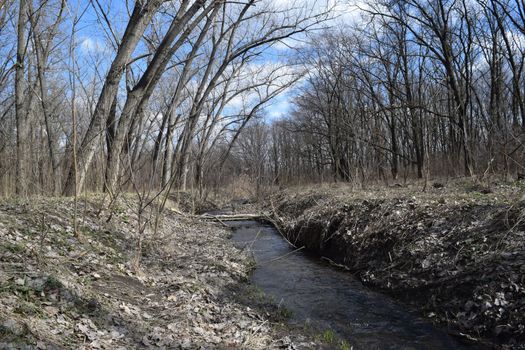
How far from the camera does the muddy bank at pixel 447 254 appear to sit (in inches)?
172

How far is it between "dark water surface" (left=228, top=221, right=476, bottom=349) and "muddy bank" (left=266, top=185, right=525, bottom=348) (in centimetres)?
29

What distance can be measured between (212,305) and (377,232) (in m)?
4.16

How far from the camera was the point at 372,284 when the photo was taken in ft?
21.6

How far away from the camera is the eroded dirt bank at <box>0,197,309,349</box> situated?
3.09 meters

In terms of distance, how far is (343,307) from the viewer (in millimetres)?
5707

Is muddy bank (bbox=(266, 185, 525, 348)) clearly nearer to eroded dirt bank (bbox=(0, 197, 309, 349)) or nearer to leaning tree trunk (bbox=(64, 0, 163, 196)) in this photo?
eroded dirt bank (bbox=(0, 197, 309, 349))

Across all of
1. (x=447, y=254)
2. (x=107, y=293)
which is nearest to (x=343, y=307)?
(x=447, y=254)

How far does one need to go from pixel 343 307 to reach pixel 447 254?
181 cm

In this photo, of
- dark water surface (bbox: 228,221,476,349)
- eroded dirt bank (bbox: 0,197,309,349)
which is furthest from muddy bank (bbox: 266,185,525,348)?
eroded dirt bank (bbox: 0,197,309,349)

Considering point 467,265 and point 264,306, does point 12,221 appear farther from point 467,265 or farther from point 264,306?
point 467,265

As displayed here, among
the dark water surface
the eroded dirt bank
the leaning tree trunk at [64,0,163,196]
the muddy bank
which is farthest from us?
the leaning tree trunk at [64,0,163,196]

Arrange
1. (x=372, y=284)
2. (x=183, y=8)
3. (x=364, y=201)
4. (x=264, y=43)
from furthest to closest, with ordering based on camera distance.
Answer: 1. (x=264, y=43)
2. (x=183, y=8)
3. (x=364, y=201)
4. (x=372, y=284)

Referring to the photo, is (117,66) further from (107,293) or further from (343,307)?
(343,307)

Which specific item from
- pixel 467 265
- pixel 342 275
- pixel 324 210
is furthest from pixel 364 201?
pixel 467 265
